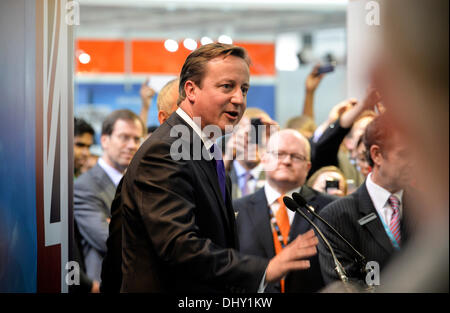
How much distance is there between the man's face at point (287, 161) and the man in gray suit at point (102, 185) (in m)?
1.04

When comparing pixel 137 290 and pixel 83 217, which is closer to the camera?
pixel 137 290

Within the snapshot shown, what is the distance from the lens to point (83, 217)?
350 cm

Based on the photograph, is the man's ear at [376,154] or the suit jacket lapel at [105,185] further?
the suit jacket lapel at [105,185]

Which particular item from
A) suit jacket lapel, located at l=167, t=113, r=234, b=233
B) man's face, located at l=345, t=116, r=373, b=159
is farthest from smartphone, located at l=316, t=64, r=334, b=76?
suit jacket lapel, located at l=167, t=113, r=234, b=233

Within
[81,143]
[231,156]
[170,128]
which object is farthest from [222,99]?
[81,143]

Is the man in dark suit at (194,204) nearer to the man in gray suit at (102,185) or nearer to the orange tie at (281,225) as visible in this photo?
the orange tie at (281,225)

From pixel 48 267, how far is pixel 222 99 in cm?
92

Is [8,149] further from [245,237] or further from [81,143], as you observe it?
[81,143]

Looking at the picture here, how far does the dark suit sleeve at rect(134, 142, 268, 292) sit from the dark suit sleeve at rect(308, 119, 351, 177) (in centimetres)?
213

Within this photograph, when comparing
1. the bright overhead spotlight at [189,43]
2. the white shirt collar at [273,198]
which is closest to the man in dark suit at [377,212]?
the white shirt collar at [273,198]

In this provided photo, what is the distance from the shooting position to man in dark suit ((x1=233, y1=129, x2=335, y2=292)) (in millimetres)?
2828

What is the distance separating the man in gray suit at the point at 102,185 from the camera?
3467mm
